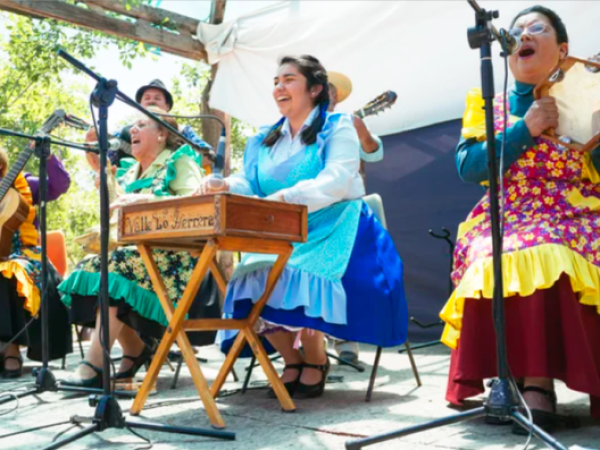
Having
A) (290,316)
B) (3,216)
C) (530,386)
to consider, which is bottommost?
(530,386)

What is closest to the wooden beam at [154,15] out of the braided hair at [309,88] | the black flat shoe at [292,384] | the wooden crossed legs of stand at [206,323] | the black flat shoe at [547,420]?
the braided hair at [309,88]

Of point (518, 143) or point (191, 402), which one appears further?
point (191, 402)

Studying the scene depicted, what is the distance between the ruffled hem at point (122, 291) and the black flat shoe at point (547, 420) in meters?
1.83

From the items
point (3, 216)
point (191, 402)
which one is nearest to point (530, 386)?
point (191, 402)

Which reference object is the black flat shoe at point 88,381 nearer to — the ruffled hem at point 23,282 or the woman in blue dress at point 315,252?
the woman in blue dress at point 315,252

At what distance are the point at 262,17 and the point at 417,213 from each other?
85.9 inches

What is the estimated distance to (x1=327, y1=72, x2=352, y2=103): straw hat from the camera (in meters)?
5.01

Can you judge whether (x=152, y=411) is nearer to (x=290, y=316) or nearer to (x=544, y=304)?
(x=290, y=316)

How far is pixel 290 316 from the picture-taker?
281 centimetres

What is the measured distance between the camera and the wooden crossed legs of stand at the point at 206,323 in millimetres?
2449

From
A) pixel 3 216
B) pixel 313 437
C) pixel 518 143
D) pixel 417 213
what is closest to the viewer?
pixel 313 437

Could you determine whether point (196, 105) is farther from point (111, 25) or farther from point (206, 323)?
point (206, 323)

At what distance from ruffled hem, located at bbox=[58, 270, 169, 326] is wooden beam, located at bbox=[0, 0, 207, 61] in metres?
2.91

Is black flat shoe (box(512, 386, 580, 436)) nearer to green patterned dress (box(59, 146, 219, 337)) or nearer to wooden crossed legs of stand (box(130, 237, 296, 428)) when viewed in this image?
wooden crossed legs of stand (box(130, 237, 296, 428))
